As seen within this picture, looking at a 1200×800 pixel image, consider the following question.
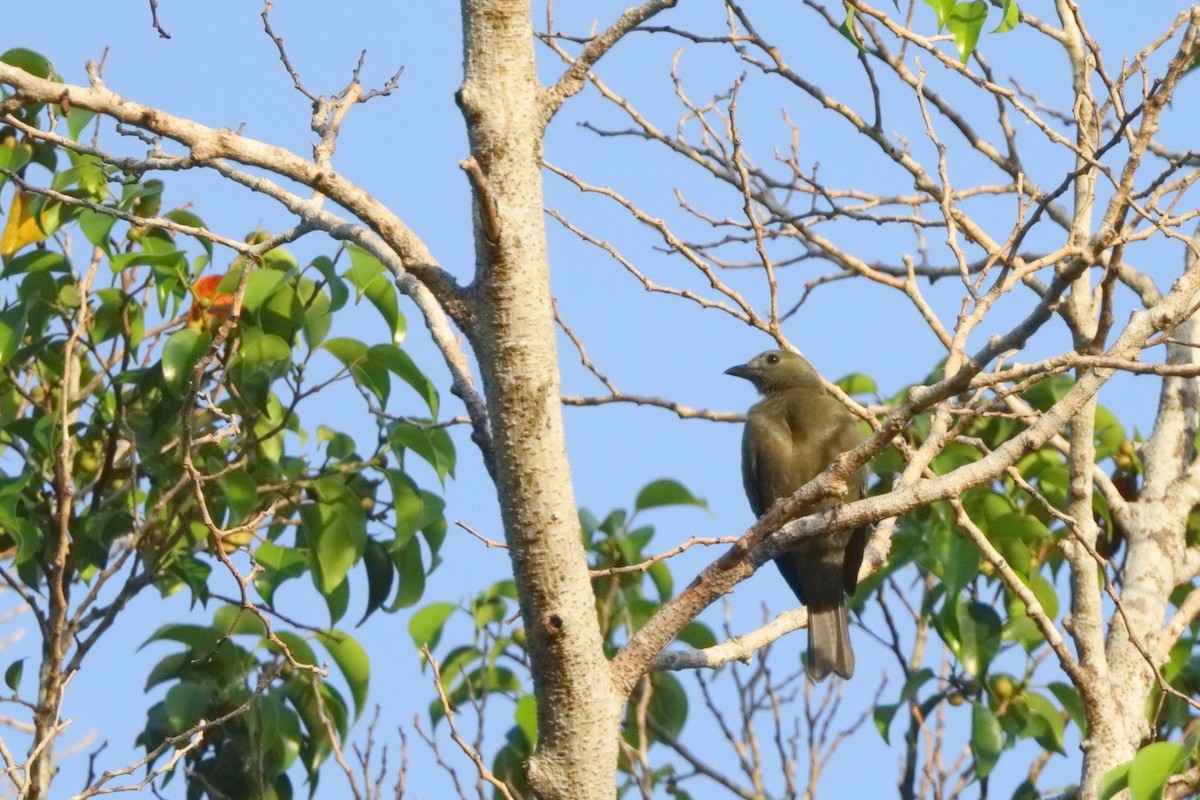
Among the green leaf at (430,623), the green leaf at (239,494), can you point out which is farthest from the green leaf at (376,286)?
the green leaf at (430,623)

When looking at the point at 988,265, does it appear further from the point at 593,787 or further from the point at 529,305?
the point at 593,787

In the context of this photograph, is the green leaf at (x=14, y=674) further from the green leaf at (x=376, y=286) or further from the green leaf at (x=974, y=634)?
the green leaf at (x=974, y=634)

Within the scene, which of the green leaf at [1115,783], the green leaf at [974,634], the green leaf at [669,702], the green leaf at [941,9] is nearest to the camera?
the green leaf at [1115,783]

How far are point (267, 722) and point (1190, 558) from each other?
110 inches

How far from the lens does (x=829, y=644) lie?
533 cm

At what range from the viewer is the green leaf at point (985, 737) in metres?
4.26

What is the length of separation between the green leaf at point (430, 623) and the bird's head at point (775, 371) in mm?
2087

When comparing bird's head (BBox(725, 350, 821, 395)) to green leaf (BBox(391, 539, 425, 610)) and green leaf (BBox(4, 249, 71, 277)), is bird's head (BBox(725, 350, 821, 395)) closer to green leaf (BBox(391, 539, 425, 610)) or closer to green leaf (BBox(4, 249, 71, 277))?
green leaf (BBox(391, 539, 425, 610))

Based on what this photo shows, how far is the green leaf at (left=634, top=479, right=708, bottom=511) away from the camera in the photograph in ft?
14.7

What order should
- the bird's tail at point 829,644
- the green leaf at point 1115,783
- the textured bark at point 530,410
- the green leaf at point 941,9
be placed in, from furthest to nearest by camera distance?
the bird's tail at point 829,644
the green leaf at point 941,9
the green leaf at point 1115,783
the textured bark at point 530,410

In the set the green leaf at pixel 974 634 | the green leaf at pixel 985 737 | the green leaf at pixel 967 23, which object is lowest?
the green leaf at pixel 985 737

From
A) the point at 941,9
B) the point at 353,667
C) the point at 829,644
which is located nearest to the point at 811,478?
the point at 829,644

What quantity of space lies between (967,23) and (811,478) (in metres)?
2.04

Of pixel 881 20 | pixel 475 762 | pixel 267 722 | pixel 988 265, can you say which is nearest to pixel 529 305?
pixel 475 762
